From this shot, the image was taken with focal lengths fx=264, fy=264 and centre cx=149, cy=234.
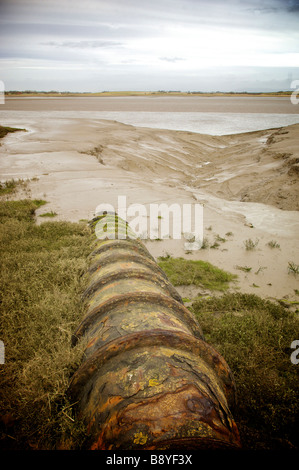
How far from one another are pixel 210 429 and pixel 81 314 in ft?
5.85

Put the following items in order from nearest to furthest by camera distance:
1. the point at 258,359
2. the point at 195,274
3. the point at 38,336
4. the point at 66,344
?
the point at 66,344, the point at 38,336, the point at 258,359, the point at 195,274

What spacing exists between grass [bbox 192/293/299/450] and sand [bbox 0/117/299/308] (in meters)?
0.73

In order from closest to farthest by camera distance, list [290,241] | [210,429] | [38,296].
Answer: [210,429]
[38,296]
[290,241]

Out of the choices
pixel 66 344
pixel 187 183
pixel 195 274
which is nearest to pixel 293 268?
pixel 195 274

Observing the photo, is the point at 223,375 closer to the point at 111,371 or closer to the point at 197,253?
the point at 111,371

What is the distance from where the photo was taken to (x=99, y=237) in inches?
171

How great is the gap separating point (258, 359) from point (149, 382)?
2533mm

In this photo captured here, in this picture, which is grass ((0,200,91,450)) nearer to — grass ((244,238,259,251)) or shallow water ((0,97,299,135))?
grass ((244,238,259,251))

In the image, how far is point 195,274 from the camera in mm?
5984

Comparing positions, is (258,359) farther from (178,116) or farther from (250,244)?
(178,116)

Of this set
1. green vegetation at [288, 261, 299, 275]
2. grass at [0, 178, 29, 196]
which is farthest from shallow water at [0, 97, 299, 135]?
green vegetation at [288, 261, 299, 275]

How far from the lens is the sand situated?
6.97 metres

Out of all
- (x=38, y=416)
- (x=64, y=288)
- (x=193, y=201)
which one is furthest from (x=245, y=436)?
(x=193, y=201)

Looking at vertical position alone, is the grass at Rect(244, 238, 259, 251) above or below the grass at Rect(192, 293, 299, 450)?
above
